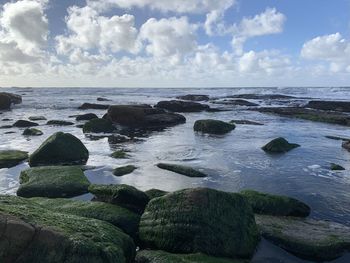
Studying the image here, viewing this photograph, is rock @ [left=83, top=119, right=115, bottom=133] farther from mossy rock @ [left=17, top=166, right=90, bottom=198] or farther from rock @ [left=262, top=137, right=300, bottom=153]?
mossy rock @ [left=17, top=166, right=90, bottom=198]

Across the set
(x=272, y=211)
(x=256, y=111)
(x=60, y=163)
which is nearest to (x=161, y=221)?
(x=272, y=211)

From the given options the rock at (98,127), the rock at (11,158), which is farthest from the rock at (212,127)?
the rock at (11,158)

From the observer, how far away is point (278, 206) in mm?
11742

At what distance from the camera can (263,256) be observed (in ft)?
30.1

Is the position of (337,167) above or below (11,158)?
above

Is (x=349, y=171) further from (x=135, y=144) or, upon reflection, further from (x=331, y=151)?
(x=135, y=144)

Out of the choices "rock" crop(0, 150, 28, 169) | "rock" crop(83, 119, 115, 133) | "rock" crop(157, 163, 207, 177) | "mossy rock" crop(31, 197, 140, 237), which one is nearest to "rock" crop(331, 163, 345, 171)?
"rock" crop(157, 163, 207, 177)

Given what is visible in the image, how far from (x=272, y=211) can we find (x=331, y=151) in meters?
12.6

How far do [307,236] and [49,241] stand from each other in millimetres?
6281

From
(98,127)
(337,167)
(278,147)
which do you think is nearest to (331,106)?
(278,147)

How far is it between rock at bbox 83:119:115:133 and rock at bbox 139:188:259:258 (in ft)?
70.0

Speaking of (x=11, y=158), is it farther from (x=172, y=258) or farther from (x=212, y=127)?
(x=212, y=127)

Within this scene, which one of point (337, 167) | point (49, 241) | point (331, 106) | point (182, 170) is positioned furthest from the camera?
point (331, 106)

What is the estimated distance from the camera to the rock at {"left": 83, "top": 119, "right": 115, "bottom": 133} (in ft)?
99.3
